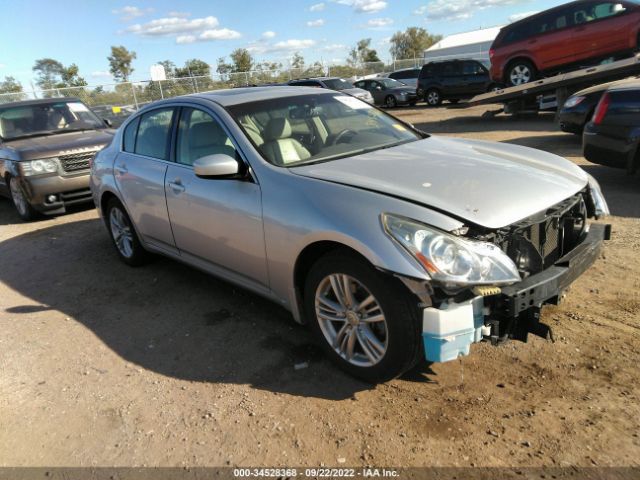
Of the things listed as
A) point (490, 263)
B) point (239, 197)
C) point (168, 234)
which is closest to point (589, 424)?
point (490, 263)

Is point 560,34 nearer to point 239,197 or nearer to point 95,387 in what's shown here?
point 239,197

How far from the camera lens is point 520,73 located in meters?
15.0

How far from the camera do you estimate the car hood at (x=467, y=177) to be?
2.74m

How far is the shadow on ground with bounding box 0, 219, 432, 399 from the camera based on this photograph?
131 inches

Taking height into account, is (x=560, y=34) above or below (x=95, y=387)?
above

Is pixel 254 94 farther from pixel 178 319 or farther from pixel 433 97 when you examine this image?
pixel 433 97

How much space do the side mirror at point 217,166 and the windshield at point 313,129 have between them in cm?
24

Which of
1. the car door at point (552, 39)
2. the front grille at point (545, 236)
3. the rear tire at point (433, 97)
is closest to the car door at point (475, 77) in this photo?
the rear tire at point (433, 97)

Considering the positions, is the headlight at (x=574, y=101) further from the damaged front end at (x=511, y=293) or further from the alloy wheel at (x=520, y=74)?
the damaged front end at (x=511, y=293)

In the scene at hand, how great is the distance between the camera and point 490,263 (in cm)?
256

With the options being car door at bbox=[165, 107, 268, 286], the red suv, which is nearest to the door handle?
car door at bbox=[165, 107, 268, 286]

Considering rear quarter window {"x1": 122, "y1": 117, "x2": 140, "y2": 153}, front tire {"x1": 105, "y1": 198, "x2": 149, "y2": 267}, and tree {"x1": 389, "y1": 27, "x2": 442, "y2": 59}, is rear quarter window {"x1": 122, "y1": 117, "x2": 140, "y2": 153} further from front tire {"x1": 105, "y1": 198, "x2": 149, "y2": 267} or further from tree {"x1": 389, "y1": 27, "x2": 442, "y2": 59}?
tree {"x1": 389, "y1": 27, "x2": 442, "y2": 59}

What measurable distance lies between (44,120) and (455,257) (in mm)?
8543

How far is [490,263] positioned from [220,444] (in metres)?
1.71
